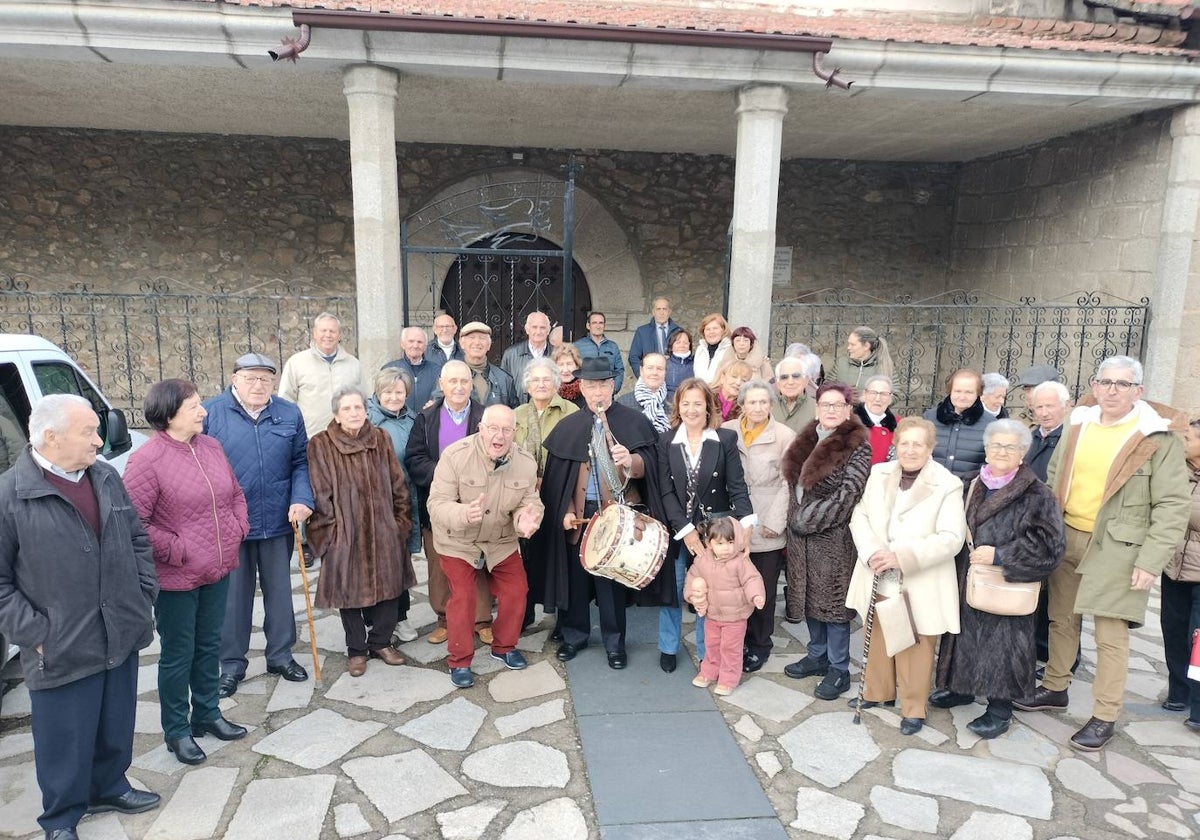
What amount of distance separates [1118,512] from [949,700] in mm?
1190

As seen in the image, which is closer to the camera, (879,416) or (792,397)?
(879,416)

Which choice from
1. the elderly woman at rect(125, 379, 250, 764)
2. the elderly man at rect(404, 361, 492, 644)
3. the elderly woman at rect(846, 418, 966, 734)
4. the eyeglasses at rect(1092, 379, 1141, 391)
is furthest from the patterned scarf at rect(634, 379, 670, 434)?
the elderly woman at rect(125, 379, 250, 764)

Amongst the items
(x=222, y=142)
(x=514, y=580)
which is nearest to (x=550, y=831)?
(x=514, y=580)

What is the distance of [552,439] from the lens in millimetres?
4145

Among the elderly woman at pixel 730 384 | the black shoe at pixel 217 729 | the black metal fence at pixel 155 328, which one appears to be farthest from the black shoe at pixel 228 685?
the black metal fence at pixel 155 328

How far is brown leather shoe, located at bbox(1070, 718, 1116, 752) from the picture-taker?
347cm

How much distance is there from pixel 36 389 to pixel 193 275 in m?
6.08

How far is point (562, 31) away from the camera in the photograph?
5.71 m

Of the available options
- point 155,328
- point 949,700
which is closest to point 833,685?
point 949,700

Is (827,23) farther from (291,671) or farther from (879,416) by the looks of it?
(291,671)

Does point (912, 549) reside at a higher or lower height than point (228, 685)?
higher

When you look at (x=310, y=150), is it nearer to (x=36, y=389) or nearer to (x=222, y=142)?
(x=222, y=142)

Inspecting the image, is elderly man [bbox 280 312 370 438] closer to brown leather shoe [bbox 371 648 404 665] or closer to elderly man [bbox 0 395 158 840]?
brown leather shoe [bbox 371 648 404 665]

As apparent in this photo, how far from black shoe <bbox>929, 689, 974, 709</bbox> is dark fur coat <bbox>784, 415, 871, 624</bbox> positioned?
0.57 m
